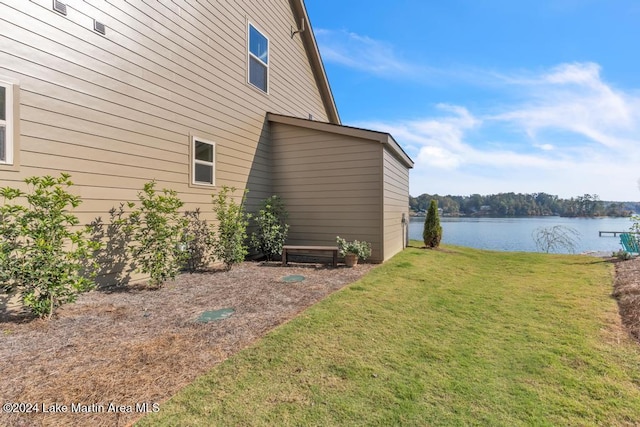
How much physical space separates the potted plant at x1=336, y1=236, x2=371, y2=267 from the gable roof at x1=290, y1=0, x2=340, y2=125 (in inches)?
316

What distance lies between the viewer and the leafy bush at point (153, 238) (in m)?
4.74

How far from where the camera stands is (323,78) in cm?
1216

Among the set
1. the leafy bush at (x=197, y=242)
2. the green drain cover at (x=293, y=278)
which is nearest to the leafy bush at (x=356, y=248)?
the green drain cover at (x=293, y=278)

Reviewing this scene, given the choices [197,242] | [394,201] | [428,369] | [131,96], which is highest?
[131,96]

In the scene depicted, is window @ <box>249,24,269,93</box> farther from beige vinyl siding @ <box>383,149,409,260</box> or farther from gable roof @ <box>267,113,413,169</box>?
beige vinyl siding @ <box>383,149,409,260</box>

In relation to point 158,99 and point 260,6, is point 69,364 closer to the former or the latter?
point 158,99

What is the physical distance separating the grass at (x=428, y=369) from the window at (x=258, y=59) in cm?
655

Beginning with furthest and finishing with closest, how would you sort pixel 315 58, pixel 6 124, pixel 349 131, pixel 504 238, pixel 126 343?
pixel 504 238 < pixel 315 58 < pixel 349 131 < pixel 6 124 < pixel 126 343

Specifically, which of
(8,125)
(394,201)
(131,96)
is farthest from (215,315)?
(394,201)

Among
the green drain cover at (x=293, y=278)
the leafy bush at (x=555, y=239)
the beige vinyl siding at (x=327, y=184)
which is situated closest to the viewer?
the green drain cover at (x=293, y=278)

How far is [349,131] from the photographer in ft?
24.0

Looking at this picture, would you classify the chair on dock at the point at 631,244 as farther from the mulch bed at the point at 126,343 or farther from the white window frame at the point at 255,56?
the white window frame at the point at 255,56

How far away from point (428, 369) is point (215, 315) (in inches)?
101

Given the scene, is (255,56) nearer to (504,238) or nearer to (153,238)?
(153,238)
